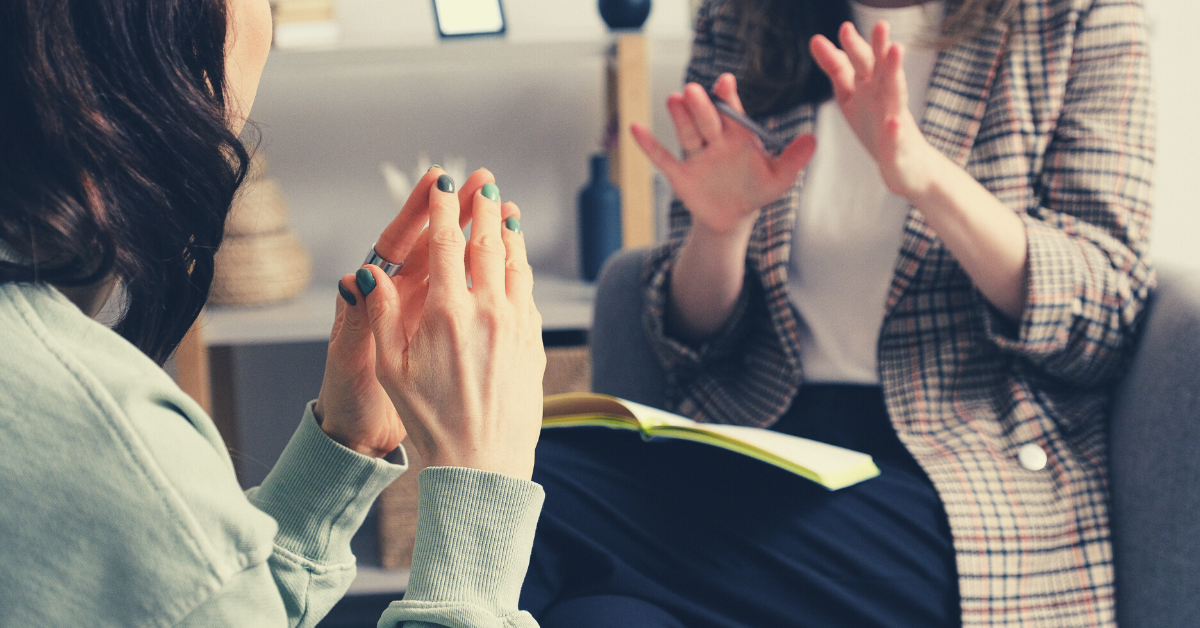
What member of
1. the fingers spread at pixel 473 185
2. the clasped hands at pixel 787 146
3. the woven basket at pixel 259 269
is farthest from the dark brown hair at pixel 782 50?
the woven basket at pixel 259 269

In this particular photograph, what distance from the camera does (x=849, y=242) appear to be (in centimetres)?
99

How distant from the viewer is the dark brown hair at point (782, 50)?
3.50 ft

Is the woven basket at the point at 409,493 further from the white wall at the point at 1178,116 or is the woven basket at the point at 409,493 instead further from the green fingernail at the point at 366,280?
the white wall at the point at 1178,116

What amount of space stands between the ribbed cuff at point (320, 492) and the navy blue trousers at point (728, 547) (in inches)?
8.2

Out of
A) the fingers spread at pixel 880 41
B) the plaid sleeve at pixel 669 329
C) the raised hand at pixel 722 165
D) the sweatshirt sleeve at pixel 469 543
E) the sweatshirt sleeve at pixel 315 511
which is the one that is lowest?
the plaid sleeve at pixel 669 329

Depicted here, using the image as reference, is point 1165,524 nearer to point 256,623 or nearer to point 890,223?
point 890,223

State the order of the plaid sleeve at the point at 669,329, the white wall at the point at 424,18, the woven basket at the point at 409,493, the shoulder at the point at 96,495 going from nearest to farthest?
the shoulder at the point at 96,495 → the plaid sleeve at the point at 669,329 → the woven basket at the point at 409,493 → the white wall at the point at 424,18

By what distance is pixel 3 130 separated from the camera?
406 mm

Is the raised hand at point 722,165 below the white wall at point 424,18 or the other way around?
below

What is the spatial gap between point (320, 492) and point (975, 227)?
628 mm

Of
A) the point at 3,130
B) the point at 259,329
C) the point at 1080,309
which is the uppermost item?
the point at 3,130

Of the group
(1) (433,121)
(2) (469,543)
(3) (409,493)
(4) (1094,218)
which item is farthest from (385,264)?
(1) (433,121)

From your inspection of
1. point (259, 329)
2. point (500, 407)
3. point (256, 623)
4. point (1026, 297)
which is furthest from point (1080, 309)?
point (259, 329)

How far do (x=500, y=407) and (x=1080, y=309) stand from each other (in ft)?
2.05
